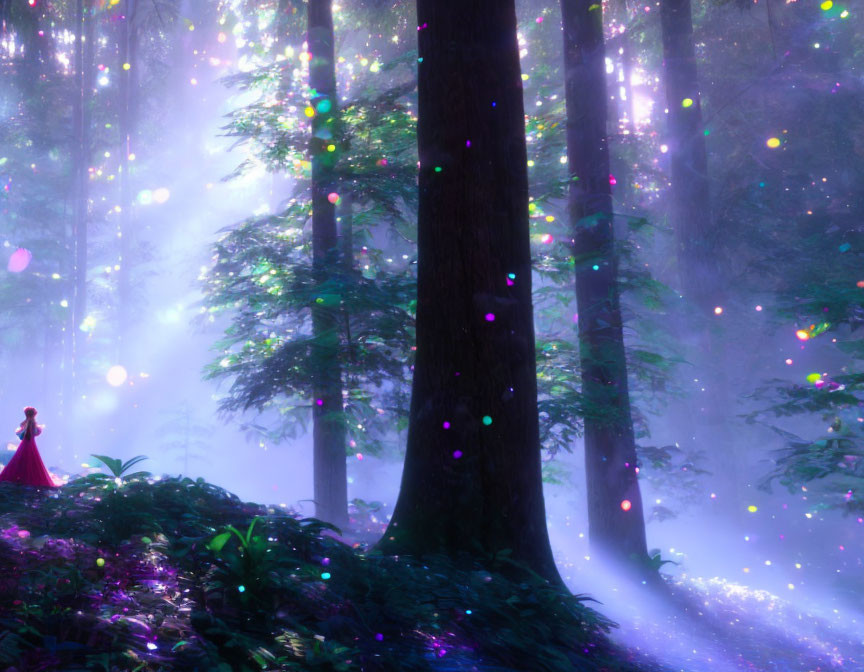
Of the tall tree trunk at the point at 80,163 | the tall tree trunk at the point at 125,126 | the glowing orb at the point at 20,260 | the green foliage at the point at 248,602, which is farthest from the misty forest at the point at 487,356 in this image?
the glowing orb at the point at 20,260

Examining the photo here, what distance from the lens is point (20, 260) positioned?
120 ft

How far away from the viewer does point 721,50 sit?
24.8 m

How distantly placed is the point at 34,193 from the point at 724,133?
3352 centimetres

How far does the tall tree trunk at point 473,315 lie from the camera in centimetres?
588

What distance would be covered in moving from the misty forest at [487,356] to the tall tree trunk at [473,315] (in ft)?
0.09

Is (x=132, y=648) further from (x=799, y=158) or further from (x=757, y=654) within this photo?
(x=799, y=158)

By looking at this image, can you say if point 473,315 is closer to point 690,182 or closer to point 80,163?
point 690,182

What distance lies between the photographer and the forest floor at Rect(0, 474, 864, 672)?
11.0 feet

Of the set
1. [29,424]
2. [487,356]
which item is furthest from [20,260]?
[487,356]

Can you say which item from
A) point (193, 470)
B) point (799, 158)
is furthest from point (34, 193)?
point (799, 158)

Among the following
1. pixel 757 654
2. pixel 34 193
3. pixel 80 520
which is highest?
pixel 34 193

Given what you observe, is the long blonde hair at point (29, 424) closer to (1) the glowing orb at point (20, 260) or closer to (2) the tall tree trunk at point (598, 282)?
(2) the tall tree trunk at point (598, 282)

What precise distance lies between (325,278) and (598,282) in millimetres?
4727

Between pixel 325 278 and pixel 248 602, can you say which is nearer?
pixel 248 602
